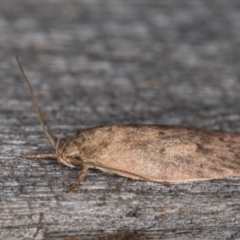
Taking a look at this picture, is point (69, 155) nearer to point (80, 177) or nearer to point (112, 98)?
point (80, 177)

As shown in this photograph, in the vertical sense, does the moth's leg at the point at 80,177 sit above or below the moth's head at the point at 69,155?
above

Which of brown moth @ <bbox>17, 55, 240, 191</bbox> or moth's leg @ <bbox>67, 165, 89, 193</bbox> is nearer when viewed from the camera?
moth's leg @ <bbox>67, 165, 89, 193</bbox>

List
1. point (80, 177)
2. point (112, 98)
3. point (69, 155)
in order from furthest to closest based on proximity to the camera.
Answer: point (112, 98), point (69, 155), point (80, 177)

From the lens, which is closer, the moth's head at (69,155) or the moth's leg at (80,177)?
the moth's leg at (80,177)

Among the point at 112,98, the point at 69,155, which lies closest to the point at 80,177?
the point at 69,155

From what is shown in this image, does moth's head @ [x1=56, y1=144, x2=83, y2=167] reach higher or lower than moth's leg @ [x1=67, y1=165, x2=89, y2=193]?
lower
